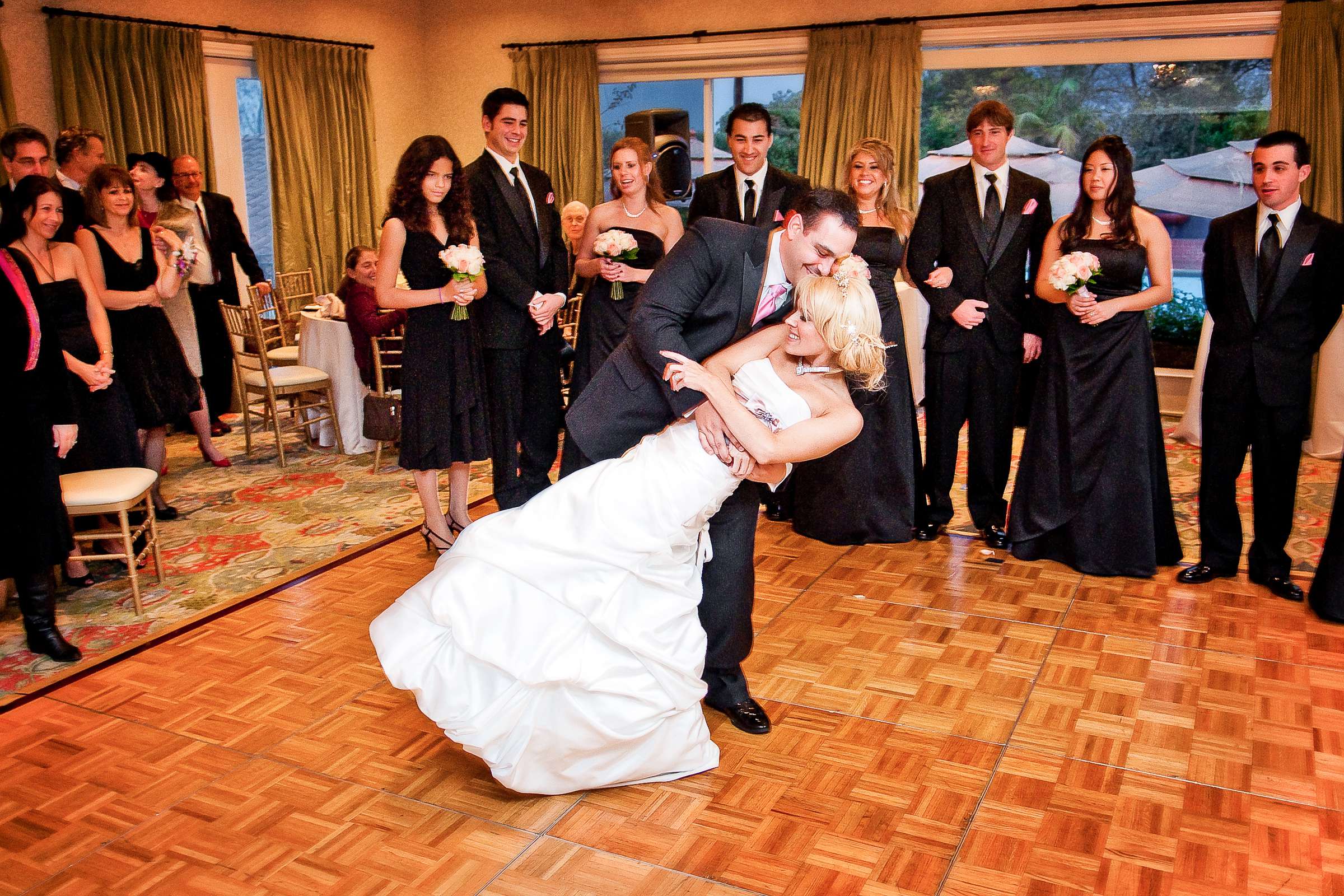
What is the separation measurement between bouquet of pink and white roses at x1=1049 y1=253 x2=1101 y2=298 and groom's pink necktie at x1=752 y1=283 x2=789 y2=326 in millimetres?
1698

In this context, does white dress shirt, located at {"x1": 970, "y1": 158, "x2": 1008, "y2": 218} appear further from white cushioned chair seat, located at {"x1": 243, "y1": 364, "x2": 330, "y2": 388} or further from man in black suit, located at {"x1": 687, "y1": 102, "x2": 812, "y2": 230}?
white cushioned chair seat, located at {"x1": 243, "y1": 364, "x2": 330, "y2": 388}

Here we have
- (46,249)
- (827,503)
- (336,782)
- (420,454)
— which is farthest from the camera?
(827,503)

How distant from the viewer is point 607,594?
2861mm

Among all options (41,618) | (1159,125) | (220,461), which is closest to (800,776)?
(41,618)

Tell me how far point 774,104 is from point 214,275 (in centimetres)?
507

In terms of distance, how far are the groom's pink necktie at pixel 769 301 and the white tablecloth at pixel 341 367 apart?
4.41 m

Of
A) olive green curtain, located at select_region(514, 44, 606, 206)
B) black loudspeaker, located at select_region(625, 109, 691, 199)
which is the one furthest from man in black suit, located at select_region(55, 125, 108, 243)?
olive green curtain, located at select_region(514, 44, 606, 206)

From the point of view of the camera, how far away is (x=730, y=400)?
9.69 ft

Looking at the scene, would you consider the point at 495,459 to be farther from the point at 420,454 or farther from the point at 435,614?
the point at 435,614

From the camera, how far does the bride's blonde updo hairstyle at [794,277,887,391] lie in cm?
285

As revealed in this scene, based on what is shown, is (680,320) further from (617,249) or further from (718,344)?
(617,249)

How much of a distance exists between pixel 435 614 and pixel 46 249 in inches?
111

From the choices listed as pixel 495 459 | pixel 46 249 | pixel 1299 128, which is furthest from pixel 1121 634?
pixel 1299 128

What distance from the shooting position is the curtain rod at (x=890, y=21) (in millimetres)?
8148
